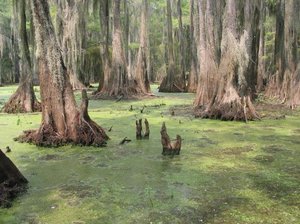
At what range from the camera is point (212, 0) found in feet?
42.0

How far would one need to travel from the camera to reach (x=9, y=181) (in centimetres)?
458

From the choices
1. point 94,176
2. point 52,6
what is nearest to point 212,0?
point 94,176

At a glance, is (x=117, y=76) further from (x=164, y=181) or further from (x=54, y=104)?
(x=164, y=181)

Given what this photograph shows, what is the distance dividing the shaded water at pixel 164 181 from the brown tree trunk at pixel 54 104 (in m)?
0.27

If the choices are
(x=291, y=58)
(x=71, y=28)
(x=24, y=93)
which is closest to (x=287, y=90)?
(x=291, y=58)

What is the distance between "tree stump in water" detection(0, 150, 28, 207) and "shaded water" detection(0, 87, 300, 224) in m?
0.11

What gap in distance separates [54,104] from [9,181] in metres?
2.95

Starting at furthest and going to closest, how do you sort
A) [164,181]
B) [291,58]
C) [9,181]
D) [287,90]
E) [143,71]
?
[143,71] < [287,90] < [291,58] < [164,181] < [9,181]

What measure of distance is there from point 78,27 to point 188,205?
60.5 feet

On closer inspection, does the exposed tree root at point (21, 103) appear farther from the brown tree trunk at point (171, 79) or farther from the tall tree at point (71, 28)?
the brown tree trunk at point (171, 79)

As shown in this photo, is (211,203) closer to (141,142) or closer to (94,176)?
(94,176)

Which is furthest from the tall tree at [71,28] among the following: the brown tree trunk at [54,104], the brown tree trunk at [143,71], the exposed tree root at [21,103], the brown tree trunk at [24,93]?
the brown tree trunk at [54,104]

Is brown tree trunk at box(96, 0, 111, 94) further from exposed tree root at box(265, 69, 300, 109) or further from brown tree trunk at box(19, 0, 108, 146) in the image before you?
brown tree trunk at box(19, 0, 108, 146)

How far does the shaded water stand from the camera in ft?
12.9
